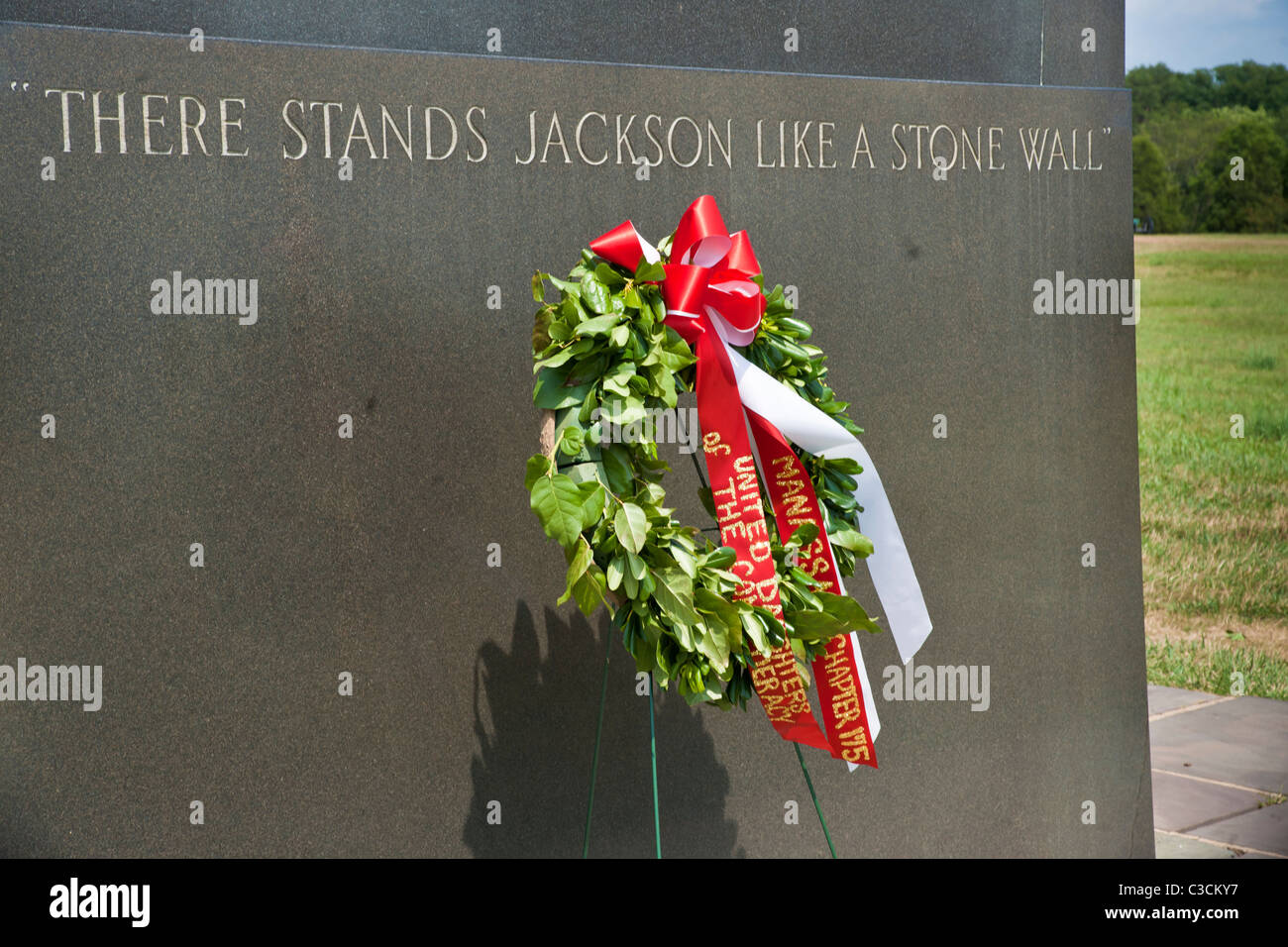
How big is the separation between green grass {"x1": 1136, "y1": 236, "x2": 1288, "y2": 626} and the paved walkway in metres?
0.55

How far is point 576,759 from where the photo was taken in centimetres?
367

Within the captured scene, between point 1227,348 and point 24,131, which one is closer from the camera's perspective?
point 24,131

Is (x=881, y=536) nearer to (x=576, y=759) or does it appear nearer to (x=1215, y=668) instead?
(x=576, y=759)

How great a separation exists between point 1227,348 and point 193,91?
13.8 meters

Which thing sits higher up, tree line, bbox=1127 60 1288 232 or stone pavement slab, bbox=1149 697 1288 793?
tree line, bbox=1127 60 1288 232

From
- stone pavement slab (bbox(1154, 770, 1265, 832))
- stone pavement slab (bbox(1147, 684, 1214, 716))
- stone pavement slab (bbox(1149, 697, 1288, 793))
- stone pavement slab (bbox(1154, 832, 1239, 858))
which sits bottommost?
stone pavement slab (bbox(1154, 832, 1239, 858))

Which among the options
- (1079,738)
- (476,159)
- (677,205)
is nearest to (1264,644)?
(1079,738)

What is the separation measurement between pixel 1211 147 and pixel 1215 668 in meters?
14.3

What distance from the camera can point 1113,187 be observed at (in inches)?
168

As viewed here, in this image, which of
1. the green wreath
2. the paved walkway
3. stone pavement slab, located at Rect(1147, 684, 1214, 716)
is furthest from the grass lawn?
the green wreath

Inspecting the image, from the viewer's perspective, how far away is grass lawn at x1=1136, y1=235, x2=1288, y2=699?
7539mm

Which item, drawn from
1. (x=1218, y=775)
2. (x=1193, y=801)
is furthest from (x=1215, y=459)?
(x=1193, y=801)

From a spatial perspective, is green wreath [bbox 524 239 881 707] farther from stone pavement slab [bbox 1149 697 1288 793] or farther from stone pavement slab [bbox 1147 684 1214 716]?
stone pavement slab [bbox 1147 684 1214 716]

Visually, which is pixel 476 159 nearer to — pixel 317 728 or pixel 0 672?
pixel 317 728
